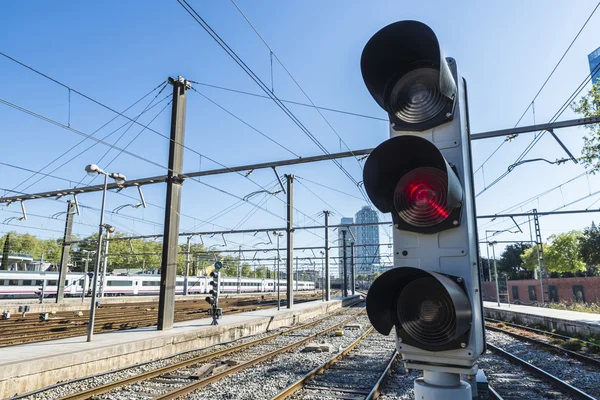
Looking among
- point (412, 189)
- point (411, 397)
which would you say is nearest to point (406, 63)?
point (412, 189)

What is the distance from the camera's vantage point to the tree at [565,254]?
4775 cm

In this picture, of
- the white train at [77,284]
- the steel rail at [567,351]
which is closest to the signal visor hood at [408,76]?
the steel rail at [567,351]

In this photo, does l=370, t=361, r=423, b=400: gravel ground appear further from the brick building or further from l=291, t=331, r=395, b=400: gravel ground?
the brick building

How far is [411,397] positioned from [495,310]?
65.2ft

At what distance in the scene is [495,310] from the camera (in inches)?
927

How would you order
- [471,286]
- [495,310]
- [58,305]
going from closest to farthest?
[471,286] < [495,310] < [58,305]

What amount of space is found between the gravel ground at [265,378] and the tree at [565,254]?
50.0 m

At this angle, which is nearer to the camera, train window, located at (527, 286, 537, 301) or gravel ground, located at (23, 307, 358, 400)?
gravel ground, located at (23, 307, 358, 400)

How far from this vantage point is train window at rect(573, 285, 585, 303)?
33656 mm

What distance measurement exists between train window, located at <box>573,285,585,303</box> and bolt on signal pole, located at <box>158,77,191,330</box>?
1413 inches

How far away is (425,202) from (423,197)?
0.11 feet

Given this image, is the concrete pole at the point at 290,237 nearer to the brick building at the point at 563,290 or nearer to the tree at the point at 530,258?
the brick building at the point at 563,290

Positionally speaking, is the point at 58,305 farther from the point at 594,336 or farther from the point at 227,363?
the point at 594,336

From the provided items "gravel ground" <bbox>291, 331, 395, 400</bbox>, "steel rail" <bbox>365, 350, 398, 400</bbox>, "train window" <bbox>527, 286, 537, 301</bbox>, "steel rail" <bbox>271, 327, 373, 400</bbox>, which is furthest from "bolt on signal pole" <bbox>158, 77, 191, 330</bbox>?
"train window" <bbox>527, 286, 537, 301</bbox>
